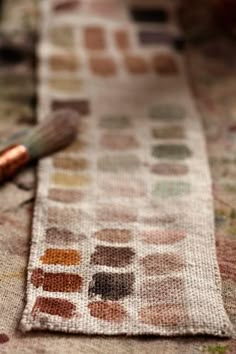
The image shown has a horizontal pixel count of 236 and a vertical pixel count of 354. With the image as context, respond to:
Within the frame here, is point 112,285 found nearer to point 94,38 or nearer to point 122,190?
point 122,190

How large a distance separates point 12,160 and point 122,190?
14 centimetres

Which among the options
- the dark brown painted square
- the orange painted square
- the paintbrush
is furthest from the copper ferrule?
the orange painted square

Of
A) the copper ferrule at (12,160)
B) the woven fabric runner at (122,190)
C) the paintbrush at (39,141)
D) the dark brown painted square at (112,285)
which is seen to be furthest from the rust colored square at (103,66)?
the dark brown painted square at (112,285)

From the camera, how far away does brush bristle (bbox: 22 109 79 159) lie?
89 cm

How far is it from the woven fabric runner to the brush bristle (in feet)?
0.05

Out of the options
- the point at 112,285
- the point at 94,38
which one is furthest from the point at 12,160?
the point at 94,38

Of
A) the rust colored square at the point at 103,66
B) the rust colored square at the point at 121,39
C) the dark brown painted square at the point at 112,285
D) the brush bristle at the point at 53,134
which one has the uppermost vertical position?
the brush bristle at the point at 53,134

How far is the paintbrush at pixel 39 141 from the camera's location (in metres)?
0.86

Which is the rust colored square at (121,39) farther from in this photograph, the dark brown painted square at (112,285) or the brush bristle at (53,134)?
the dark brown painted square at (112,285)

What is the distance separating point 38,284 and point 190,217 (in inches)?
7.9

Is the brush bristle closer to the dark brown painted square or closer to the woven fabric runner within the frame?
the woven fabric runner

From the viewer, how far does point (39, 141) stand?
897mm

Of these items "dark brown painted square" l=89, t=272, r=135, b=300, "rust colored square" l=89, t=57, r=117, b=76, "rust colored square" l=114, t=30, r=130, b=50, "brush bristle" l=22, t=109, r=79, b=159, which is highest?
"brush bristle" l=22, t=109, r=79, b=159

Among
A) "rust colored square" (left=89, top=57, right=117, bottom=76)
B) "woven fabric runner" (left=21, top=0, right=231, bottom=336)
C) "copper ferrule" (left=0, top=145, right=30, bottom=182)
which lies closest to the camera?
"woven fabric runner" (left=21, top=0, right=231, bottom=336)
